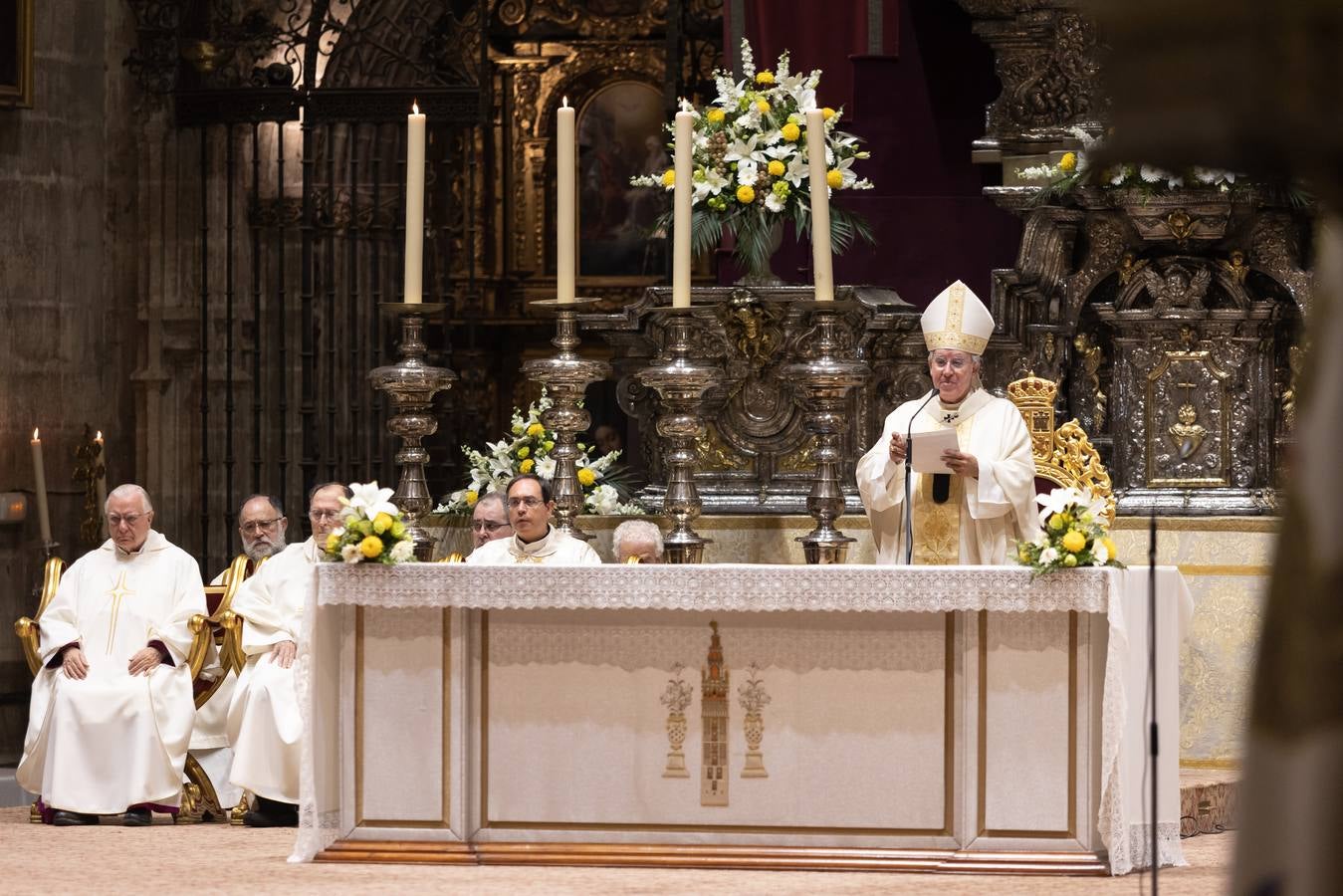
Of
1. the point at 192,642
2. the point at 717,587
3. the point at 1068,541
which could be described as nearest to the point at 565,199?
the point at 717,587

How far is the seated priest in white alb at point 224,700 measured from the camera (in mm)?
8742

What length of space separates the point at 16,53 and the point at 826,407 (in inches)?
268

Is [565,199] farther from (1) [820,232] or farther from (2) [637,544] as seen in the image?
(2) [637,544]

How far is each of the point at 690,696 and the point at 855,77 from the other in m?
4.70

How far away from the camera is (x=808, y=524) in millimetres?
8812

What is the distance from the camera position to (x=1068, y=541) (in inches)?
238

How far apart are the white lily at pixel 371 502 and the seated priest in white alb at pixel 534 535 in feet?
2.95

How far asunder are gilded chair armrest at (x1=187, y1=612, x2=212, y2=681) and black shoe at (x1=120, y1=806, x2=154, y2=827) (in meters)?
0.59

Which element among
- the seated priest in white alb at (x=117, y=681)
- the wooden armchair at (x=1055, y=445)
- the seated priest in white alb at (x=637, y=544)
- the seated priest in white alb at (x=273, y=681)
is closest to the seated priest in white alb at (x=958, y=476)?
the wooden armchair at (x=1055, y=445)

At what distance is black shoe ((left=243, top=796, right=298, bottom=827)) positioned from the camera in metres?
8.09

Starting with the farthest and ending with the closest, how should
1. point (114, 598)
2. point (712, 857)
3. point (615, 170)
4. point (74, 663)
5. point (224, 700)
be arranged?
point (615, 170) → point (224, 700) → point (114, 598) → point (74, 663) → point (712, 857)

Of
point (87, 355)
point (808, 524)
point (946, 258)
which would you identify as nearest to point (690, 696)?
point (808, 524)

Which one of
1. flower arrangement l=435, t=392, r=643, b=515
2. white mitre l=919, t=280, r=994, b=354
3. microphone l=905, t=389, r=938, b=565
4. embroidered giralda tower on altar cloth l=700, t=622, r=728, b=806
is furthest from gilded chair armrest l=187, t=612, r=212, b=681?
white mitre l=919, t=280, r=994, b=354

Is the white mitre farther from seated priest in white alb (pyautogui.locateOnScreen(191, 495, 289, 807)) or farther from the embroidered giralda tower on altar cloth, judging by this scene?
seated priest in white alb (pyautogui.locateOnScreen(191, 495, 289, 807))
